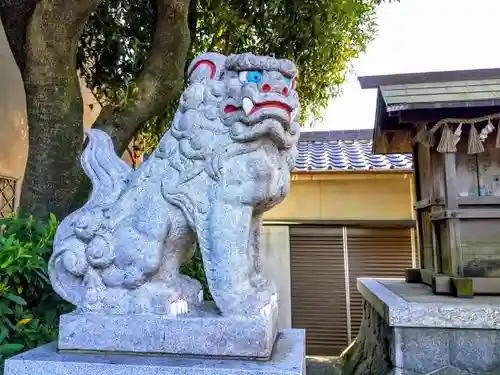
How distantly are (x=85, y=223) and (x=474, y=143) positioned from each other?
330 cm

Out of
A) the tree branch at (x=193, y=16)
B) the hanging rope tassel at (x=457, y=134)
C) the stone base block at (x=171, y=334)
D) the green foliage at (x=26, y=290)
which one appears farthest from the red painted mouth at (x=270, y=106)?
the tree branch at (x=193, y=16)

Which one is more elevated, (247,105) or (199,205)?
(247,105)

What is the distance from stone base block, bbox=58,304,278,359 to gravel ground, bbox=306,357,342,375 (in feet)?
11.8

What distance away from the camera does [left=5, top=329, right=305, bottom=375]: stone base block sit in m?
1.40

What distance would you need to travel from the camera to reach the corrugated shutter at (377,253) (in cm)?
587

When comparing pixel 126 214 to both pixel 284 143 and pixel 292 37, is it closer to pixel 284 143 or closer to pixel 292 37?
pixel 284 143

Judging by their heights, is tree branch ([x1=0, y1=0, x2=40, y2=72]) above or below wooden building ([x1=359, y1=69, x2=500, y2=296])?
above

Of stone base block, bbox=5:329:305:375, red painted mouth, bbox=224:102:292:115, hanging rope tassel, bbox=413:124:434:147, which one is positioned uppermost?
hanging rope tassel, bbox=413:124:434:147

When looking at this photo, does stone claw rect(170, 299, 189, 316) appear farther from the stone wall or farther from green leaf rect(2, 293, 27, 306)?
the stone wall

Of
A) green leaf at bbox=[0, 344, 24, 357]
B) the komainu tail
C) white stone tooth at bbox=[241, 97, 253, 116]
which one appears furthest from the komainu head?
green leaf at bbox=[0, 344, 24, 357]

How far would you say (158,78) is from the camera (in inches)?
131

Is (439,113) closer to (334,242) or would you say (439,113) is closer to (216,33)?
(216,33)

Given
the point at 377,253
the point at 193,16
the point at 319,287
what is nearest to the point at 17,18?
the point at 193,16

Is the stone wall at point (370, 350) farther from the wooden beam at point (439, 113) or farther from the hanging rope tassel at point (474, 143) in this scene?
the wooden beam at point (439, 113)
